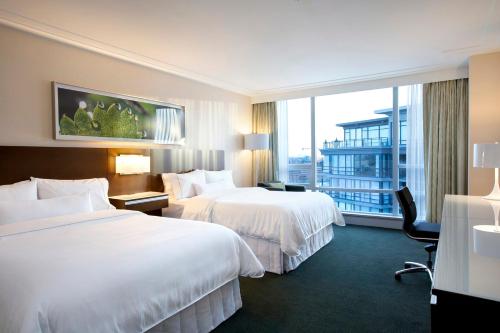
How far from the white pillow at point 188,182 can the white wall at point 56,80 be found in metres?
0.69

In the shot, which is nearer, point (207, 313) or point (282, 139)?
point (207, 313)

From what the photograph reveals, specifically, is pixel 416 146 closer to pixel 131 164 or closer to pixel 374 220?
pixel 374 220

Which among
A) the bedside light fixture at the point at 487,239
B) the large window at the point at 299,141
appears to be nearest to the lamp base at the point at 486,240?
the bedside light fixture at the point at 487,239

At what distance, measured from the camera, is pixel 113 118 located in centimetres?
391

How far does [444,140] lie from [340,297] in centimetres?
340

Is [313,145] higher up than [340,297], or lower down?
higher up

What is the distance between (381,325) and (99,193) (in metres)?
3.02

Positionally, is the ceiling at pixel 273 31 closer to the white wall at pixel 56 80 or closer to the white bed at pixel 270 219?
the white wall at pixel 56 80

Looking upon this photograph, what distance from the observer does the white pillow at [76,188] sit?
298cm

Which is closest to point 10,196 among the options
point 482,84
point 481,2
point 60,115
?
point 60,115

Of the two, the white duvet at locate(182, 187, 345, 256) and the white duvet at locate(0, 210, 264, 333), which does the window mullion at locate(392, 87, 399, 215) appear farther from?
the white duvet at locate(0, 210, 264, 333)

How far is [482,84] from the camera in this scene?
13.5ft

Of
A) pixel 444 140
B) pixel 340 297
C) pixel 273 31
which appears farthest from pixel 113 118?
pixel 444 140

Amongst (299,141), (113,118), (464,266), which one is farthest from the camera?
(299,141)
